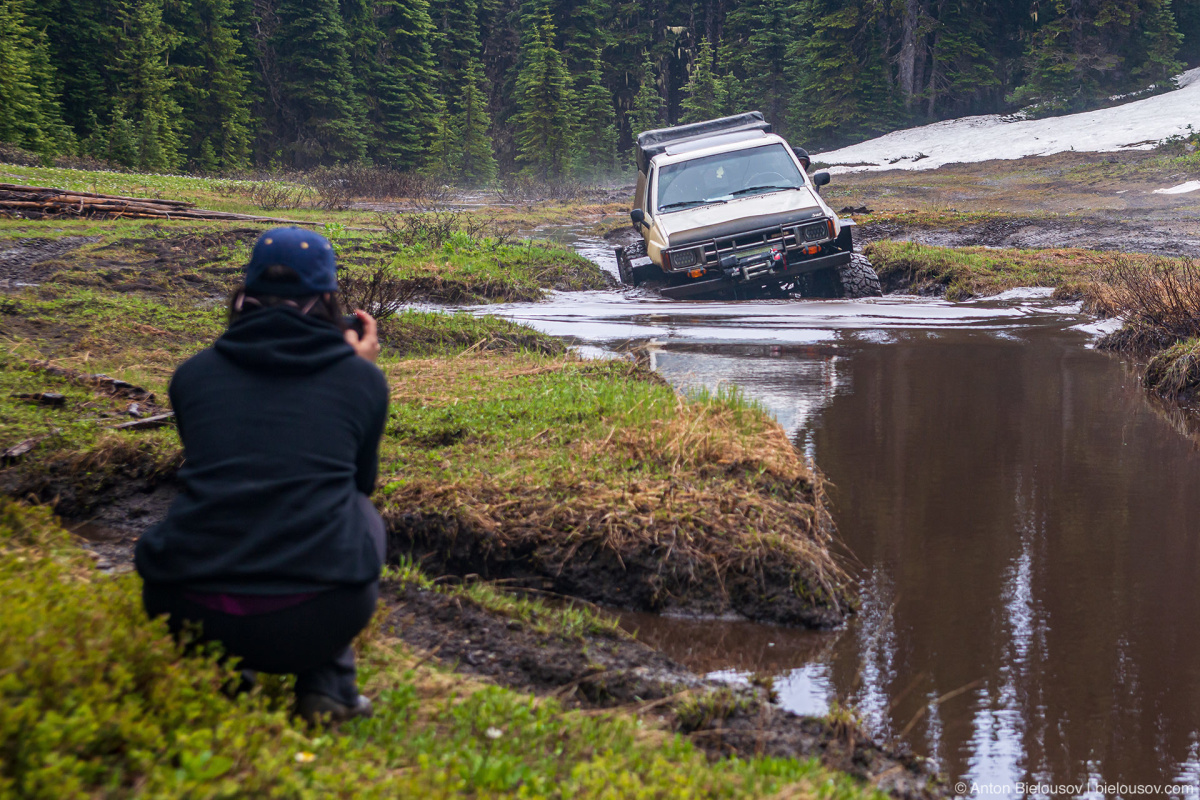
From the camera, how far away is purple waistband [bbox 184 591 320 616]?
9.08 ft

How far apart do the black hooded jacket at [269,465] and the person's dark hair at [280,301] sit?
0.09 meters

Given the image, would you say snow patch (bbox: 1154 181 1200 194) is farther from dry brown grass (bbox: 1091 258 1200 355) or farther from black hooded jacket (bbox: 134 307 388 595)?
black hooded jacket (bbox: 134 307 388 595)

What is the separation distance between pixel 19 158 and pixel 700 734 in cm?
3236

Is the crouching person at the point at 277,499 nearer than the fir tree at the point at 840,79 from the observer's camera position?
Yes

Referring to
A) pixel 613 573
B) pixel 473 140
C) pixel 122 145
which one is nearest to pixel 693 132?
pixel 613 573

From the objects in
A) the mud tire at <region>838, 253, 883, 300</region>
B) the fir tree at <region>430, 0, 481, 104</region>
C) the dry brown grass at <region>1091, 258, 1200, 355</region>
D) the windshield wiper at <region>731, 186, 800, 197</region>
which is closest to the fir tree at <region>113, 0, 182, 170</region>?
the fir tree at <region>430, 0, 481, 104</region>

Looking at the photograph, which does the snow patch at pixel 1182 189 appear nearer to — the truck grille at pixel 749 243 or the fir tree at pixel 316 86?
the truck grille at pixel 749 243

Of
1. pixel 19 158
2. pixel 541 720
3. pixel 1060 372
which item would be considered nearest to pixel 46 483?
pixel 541 720

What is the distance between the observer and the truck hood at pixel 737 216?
541 inches

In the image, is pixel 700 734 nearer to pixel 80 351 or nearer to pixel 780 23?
pixel 80 351

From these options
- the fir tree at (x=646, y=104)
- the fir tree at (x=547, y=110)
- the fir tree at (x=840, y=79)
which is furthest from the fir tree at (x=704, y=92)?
the fir tree at (x=547, y=110)

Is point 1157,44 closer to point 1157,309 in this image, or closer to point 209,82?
point 1157,309

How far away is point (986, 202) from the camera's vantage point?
29.7 meters

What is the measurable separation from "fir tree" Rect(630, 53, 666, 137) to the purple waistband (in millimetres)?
63944
